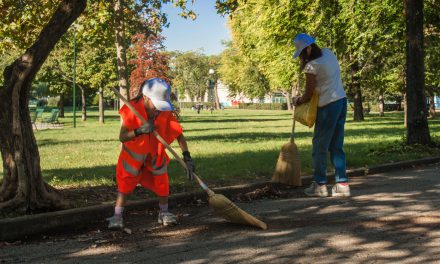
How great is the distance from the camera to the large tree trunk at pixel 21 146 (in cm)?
530

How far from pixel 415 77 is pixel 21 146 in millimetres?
8457

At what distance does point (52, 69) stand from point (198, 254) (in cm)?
3126

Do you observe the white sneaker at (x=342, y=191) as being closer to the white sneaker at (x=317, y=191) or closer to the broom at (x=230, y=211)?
the white sneaker at (x=317, y=191)

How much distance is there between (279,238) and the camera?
177 inches

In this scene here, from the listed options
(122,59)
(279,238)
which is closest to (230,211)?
(279,238)

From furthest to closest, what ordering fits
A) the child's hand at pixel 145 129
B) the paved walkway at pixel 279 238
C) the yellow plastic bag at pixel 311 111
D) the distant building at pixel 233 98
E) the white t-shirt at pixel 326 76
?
the distant building at pixel 233 98
the yellow plastic bag at pixel 311 111
the white t-shirt at pixel 326 76
the child's hand at pixel 145 129
the paved walkway at pixel 279 238

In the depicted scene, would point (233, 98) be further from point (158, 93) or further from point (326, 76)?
point (158, 93)

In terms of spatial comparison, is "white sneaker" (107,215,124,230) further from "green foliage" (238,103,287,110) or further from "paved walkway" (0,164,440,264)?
"green foliage" (238,103,287,110)

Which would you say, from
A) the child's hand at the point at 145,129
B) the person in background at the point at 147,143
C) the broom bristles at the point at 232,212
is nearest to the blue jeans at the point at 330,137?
the broom bristles at the point at 232,212

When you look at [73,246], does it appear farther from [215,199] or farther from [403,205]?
[403,205]

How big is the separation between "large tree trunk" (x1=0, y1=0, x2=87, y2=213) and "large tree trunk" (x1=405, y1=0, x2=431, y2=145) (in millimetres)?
8100

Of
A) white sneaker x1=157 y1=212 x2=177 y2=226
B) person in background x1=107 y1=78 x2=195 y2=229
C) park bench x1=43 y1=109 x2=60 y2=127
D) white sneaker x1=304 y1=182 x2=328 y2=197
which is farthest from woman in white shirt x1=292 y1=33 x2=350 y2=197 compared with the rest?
park bench x1=43 y1=109 x2=60 y2=127

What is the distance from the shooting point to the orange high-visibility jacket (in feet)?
15.9

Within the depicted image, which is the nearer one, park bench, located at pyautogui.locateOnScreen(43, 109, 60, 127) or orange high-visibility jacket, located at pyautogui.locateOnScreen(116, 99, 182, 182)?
orange high-visibility jacket, located at pyautogui.locateOnScreen(116, 99, 182, 182)
